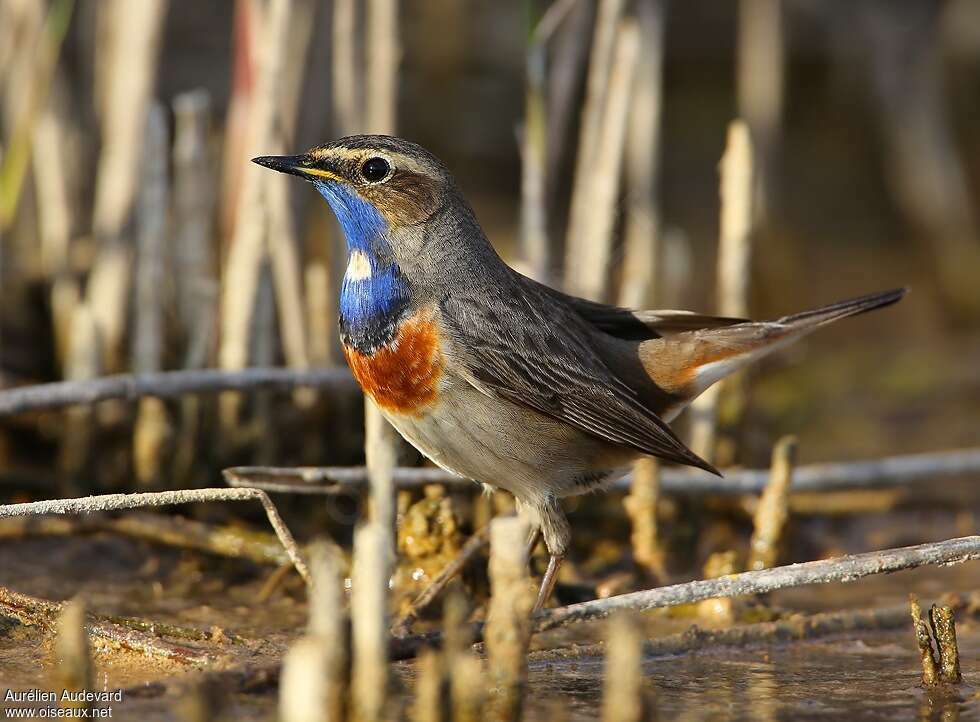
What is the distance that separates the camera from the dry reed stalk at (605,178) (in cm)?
744

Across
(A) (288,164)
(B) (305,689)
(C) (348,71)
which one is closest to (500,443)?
(A) (288,164)

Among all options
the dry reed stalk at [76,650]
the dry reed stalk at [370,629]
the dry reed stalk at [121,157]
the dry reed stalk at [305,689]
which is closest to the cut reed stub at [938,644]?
the dry reed stalk at [370,629]

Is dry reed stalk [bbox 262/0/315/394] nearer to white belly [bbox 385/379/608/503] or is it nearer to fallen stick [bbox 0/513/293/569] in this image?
fallen stick [bbox 0/513/293/569]

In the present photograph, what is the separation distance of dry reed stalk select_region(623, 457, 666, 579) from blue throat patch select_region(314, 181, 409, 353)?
63.7 inches

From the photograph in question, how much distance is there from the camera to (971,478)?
8.83 m

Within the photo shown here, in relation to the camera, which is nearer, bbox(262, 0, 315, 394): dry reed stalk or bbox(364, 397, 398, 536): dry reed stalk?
bbox(364, 397, 398, 536): dry reed stalk

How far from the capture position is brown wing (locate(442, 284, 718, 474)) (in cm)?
574

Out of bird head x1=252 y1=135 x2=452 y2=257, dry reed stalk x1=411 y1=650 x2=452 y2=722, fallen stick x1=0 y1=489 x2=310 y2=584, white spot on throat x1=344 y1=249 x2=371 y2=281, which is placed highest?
bird head x1=252 y1=135 x2=452 y2=257

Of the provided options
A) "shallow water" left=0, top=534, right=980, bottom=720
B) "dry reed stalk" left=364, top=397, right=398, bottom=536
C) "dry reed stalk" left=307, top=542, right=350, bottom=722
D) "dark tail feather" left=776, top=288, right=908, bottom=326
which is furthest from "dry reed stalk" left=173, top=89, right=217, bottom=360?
"dry reed stalk" left=307, top=542, right=350, bottom=722

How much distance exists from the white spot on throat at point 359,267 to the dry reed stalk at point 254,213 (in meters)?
1.27

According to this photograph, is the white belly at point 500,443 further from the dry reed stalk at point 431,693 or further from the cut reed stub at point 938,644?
the dry reed stalk at point 431,693

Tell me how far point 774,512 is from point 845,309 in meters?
1.06

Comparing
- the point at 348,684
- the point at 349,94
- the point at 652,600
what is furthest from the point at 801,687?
the point at 349,94

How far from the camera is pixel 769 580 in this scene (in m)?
4.88
